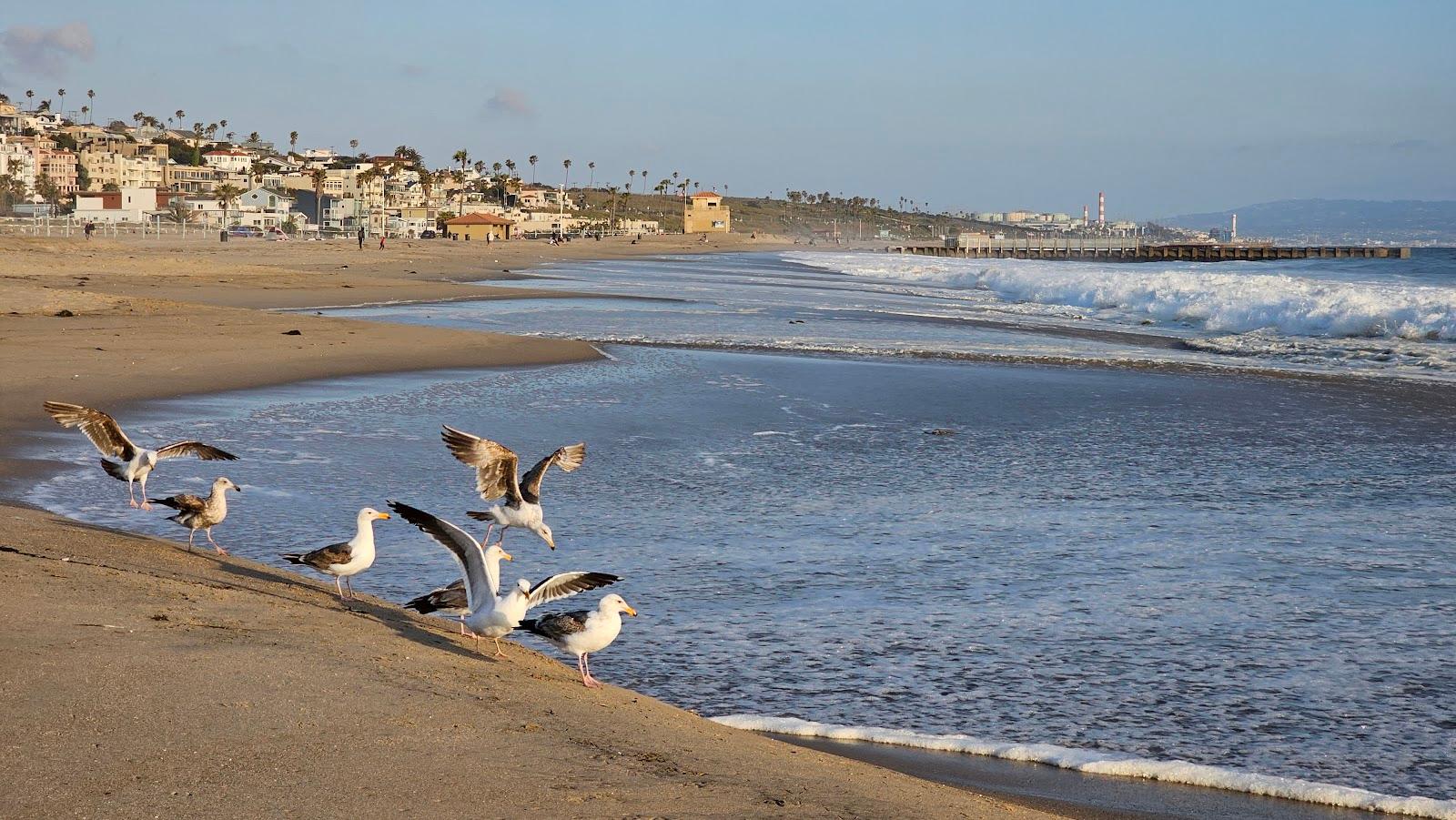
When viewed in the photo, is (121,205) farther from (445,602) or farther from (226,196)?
(445,602)

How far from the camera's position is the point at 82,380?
15680 millimetres

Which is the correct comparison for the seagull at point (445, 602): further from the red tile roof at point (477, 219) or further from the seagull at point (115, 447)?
the red tile roof at point (477, 219)

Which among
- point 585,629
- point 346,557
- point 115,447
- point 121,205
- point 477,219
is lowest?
point 585,629

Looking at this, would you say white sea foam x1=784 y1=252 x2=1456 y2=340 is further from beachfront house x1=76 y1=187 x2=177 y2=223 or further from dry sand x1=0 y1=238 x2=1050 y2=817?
beachfront house x1=76 y1=187 x2=177 y2=223

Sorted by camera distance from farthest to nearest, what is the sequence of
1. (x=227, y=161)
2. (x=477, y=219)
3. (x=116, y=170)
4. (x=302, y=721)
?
(x=227, y=161) → (x=116, y=170) → (x=477, y=219) → (x=302, y=721)

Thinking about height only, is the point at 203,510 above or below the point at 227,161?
below

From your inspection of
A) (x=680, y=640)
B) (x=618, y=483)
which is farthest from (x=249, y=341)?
(x=680, y=640)

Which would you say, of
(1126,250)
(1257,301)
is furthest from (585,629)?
(1126,250)

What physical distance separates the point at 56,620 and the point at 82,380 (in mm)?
10927

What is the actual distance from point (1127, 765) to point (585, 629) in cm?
233

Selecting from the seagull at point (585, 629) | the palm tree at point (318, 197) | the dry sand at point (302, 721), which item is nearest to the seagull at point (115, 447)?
the dry sand at point (302, 721)

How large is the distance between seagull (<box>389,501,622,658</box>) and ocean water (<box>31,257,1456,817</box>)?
21.0 inches

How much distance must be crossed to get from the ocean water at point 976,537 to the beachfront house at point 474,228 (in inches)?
4939

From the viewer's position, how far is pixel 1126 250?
16188cm
